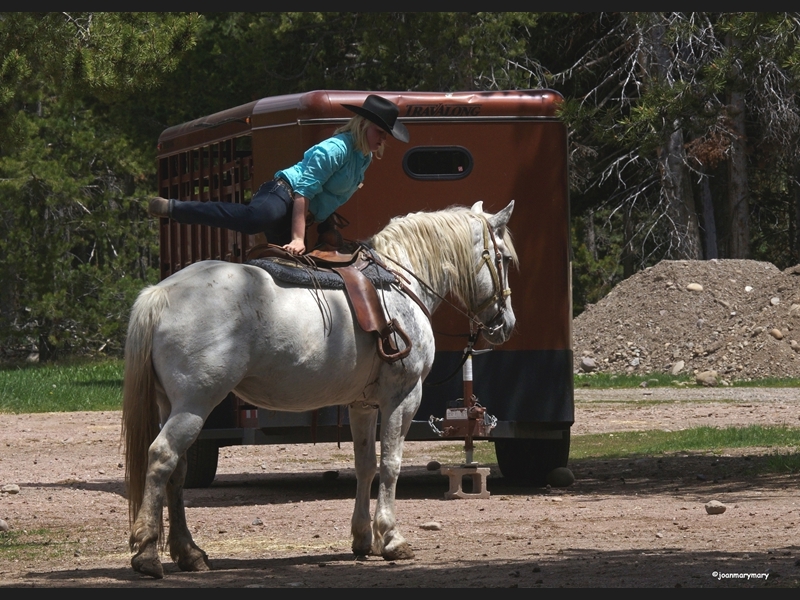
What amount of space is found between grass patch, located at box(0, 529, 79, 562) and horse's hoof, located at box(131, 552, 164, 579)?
1.28m

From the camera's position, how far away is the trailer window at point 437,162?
1082 cm

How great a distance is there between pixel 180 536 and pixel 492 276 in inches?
105

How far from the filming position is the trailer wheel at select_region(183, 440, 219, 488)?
1194 cm

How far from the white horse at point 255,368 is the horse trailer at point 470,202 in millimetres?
2405

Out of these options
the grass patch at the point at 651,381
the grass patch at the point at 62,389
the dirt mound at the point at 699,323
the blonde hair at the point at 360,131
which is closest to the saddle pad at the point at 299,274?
the blonde hair at the point at 360,131

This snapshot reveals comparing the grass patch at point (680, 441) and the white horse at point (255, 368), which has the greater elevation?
the white horse at point (255, 368)

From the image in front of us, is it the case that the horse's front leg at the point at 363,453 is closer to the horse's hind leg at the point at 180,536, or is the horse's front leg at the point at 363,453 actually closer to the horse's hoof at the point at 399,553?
the horse's hoof at the point at 399,553

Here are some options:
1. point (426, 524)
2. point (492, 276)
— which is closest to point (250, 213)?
point (492, 276)

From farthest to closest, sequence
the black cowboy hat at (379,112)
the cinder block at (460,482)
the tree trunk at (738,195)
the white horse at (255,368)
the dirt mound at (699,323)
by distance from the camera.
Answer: the tree trunk at (738,195), the dirt mound at (699,323), the cinder block at (460,482), the black cowboy hat at (379,112), the white horse at (255,368)

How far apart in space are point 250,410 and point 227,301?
13.6ft

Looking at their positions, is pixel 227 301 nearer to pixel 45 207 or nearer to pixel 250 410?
pixel 250 410

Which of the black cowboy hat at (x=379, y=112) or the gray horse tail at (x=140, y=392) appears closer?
the gray horse tail at (x=140, y=392)

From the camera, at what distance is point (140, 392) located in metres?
7.02

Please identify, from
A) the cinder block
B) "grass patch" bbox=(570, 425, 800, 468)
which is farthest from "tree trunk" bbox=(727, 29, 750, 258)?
the cinder block
